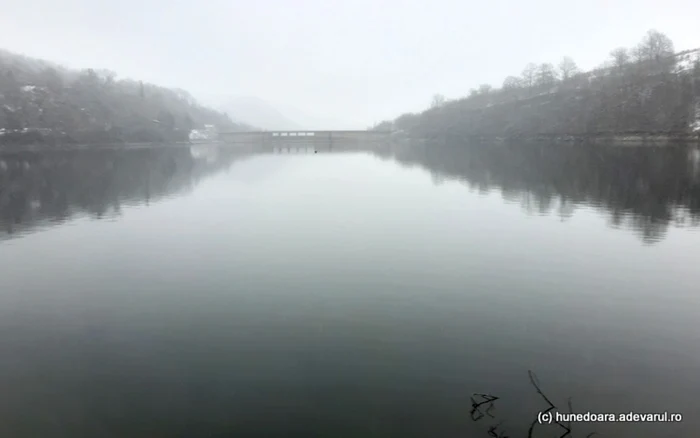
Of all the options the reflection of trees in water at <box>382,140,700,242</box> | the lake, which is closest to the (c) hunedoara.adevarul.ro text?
the lake

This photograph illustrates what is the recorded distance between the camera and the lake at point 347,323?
12.9m

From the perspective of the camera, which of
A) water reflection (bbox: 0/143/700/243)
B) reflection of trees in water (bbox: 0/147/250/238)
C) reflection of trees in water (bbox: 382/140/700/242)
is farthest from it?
reflection of trees in water (bbox: 0/147/250/238)

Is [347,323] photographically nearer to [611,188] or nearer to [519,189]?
[519,189]

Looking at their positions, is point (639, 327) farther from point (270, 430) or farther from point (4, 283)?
point (4, 283)

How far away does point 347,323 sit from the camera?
59.8 feet

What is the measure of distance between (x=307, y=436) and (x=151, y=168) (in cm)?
8694

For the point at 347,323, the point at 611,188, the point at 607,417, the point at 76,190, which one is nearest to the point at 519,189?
the point at 611,188

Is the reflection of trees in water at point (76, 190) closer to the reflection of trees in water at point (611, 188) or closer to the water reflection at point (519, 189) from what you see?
the water reflection at point (519, 189)

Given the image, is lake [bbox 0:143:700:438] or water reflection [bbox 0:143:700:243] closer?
lake [bbox 0:143:700:438]

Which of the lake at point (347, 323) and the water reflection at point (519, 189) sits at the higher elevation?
the water reflection at point (519, 189)

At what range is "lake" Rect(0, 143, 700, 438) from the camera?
1290 cm

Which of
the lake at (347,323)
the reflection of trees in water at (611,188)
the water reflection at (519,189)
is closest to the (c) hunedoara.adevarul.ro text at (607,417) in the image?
the lake at (347,323)

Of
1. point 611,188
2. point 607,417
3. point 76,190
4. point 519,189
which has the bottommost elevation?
point 607,417

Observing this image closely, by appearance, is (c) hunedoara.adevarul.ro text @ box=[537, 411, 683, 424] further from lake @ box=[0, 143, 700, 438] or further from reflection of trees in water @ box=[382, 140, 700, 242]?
reflection of trees in water @ box=[382, 140, 700, 242]
